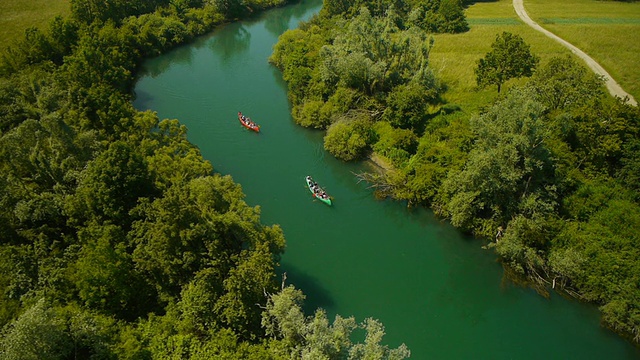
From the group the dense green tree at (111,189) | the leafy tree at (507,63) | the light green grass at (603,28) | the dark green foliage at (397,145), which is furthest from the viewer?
the light green grass at (603,28)

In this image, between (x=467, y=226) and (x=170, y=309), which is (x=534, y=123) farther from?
(x=170, y=309)

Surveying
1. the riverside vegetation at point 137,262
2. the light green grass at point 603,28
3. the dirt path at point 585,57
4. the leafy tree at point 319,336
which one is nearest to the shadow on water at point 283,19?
the dirt path at point 585,57

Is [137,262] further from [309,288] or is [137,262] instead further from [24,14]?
[24,14]

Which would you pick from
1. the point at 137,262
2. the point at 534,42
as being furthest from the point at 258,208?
the point at 534,42

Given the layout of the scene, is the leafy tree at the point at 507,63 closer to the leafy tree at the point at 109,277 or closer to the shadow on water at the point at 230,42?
the shadow on water at the point at 230,42

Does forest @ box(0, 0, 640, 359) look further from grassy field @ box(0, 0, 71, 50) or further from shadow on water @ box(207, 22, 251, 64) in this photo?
shadow on water @ box(207, 22, 251, 64)

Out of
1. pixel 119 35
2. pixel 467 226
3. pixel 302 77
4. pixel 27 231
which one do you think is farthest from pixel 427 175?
pixel 119 35

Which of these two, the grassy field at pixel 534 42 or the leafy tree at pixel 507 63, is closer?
the leafy tree at pixel 507 63
